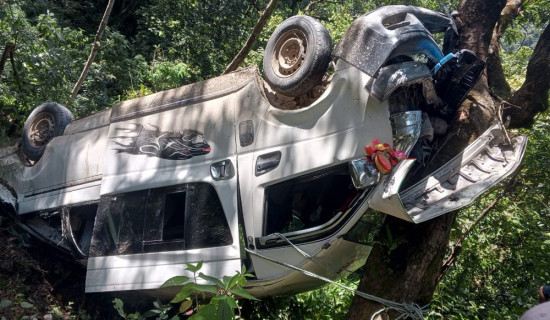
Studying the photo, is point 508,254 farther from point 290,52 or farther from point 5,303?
point 5,303

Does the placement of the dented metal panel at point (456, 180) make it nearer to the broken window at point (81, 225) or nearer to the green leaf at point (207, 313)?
the green leaf at point (207, 313)

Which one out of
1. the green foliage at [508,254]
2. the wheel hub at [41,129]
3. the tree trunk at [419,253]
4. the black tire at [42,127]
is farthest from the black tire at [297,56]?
the wheel hub at [41,129]

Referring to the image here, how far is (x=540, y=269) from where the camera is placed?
16.7ft

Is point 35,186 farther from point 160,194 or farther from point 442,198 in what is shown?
point 442,198

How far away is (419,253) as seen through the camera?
4.04m

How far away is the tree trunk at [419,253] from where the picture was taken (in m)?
4.00

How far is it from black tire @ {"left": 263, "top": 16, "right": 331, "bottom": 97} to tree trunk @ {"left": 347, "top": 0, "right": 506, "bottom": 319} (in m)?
1.17

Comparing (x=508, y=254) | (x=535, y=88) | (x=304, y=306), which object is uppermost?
(x=535, y=88)

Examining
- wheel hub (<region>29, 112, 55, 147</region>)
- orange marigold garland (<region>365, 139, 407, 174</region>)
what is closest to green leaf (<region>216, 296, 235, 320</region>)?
orange marigold garland (<region>365, 139, 407, 174</region>)

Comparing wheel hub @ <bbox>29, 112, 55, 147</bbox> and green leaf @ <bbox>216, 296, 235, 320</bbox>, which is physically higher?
wheel hub @ <bbox>29, 112, 55, 147</bbox>

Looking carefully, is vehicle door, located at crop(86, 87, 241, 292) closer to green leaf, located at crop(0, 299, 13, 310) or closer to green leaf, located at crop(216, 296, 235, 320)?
green leaf, located at crop(0, 299, 13, 310)

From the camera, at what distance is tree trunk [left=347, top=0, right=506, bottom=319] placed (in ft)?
13.1

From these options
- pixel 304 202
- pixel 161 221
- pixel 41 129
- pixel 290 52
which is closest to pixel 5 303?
pixel 161 221

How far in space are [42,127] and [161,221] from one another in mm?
2732
